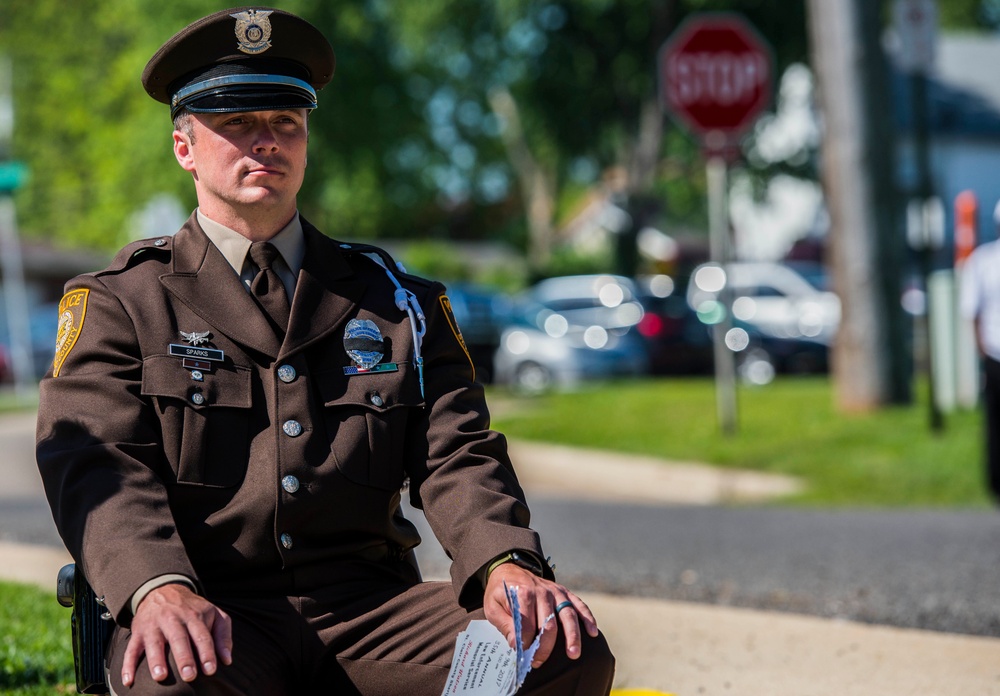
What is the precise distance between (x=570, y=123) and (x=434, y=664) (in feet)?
99.2

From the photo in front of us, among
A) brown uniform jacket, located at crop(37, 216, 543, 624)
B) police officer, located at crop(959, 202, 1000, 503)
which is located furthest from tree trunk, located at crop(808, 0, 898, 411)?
brown uniform jacket, located at crop(37, 216, 543, 624)

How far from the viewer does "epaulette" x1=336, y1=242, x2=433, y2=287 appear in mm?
3074

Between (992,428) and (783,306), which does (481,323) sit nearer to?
(783,306)

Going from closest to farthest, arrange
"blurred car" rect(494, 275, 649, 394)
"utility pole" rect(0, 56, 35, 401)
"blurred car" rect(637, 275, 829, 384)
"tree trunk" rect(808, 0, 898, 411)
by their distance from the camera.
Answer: "tree trunk" rect(808, 0, 898, 411) < "utility pole" rect(0, 56, 35, 401) < "blurred car" rect(494, 275, 649, 394) < "blurred car" rect(637, 275, 829, 384)

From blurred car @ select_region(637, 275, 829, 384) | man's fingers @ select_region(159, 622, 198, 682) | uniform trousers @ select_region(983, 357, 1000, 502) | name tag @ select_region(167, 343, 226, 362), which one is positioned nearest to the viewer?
man's fingers @ select_region(159, 622, 198, 682)

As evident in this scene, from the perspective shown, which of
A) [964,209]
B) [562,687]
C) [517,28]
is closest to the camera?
[562,687]

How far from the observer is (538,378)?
21.3 meters

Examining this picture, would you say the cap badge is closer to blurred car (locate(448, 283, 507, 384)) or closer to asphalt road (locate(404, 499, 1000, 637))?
asphalt road (locate(404, 499, 1000, 637))

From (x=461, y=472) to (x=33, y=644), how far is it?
236cm

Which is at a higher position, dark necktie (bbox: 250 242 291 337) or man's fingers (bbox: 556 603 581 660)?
dark necktie (bbox: 250 242 291 337)

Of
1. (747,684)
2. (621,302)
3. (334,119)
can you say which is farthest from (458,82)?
(747,684)

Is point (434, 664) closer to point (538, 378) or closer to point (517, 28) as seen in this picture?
point (538, 378)

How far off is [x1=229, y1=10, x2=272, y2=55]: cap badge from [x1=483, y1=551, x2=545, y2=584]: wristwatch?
1.12 metres

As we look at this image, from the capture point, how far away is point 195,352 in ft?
9.09
